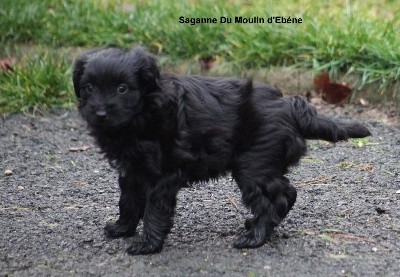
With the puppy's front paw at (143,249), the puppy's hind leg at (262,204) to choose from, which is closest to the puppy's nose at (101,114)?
the puppy's front paw at (143,249)

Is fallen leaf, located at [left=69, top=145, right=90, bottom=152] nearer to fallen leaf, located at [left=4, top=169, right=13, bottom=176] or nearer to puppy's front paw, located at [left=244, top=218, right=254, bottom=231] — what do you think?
fallen leaf, located at [left=4, top=169, right=13, bottom=176]

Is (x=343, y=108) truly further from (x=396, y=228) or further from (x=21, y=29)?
(x=21, y=29)

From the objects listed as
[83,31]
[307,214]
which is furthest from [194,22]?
[307,214]

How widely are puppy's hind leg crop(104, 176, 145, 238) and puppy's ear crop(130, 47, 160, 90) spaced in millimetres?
641

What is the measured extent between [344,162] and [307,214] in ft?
4.15

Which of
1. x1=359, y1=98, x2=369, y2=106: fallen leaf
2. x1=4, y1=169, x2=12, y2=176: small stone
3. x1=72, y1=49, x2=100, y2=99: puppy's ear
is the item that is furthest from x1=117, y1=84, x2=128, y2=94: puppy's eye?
x1=359, y1=98, x2=369, y2=106: fallen leaf

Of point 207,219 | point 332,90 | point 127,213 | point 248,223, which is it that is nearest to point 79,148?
point 207,219

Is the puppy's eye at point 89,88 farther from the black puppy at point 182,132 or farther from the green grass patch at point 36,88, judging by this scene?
the green grass patch at point 36,88

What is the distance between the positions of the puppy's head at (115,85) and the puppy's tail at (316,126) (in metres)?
0.87

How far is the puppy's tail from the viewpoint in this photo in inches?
192

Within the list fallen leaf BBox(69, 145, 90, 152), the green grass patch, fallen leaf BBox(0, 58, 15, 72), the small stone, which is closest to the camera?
the small stone

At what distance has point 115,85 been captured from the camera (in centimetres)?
450

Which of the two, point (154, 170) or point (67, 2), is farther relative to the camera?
point (67, 2)

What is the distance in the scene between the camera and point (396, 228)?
16.2ft
